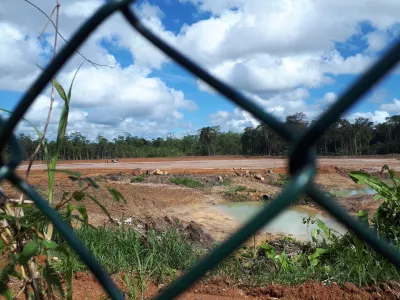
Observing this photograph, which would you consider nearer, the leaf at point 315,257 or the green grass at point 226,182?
the leaf at point 315,257

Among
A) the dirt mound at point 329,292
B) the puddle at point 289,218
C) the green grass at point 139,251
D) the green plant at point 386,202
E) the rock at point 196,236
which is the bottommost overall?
the puddle at point 289,218

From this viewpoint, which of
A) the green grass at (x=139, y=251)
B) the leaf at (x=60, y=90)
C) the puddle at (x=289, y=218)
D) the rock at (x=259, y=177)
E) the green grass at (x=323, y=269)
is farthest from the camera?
the rock at (x=259, y=177)

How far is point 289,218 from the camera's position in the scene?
965 centimetres

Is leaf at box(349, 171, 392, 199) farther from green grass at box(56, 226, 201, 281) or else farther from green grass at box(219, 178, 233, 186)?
green grass at box(219, 178, 233, 186)

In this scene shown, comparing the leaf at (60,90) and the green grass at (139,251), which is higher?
the leaf at (60,90)

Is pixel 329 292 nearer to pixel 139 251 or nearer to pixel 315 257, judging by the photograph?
pixel 315 257

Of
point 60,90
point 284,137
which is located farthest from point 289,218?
point 284,137

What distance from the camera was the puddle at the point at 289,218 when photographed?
7.69 m

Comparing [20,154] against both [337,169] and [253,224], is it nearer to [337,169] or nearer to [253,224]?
[253,224]

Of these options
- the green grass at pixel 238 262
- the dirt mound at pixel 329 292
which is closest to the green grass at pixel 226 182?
the green grass at pixel 238 262

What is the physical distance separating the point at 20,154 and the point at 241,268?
341cm

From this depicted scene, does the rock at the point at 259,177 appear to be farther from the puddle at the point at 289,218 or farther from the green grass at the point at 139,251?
the green grass at the point at 139,251

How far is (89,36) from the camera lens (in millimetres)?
556

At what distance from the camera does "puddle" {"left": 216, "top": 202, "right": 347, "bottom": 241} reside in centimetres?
769
